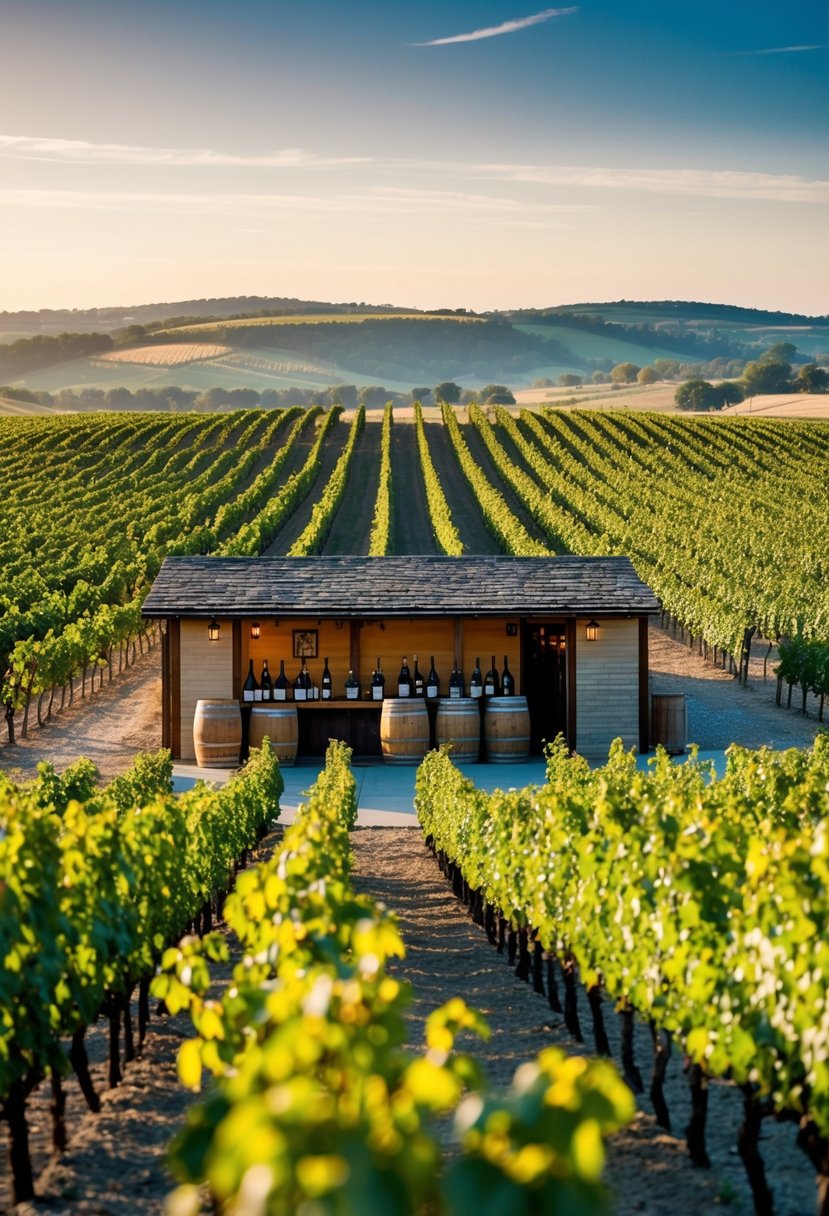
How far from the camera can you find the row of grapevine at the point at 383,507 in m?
38.5

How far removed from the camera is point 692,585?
3659 cm

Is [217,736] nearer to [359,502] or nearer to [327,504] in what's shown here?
[327,504]

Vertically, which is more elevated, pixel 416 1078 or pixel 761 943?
pixel 416 1078

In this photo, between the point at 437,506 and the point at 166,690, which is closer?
the point at 166,690

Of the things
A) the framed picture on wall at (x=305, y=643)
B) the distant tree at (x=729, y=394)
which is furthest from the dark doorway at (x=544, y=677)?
the distant tree at (x=729, y=394)

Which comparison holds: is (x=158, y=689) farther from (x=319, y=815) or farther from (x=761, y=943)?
(x=761, y=943)

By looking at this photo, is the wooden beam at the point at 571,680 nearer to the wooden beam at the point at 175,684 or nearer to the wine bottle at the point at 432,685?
the wine bottle at the point at 432,685

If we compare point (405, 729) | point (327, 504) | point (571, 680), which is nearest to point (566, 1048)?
point (405, 729)

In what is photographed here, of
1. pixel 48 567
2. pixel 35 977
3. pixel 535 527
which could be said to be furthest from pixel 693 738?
pixel 535 527

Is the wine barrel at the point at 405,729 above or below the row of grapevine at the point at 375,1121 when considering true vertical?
below

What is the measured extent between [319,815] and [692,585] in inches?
1168

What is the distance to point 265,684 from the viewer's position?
809 inches

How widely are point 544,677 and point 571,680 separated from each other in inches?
64.6

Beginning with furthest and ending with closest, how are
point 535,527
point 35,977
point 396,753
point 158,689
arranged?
point 535,527
point 158,689
point 396,753
point 35,977
